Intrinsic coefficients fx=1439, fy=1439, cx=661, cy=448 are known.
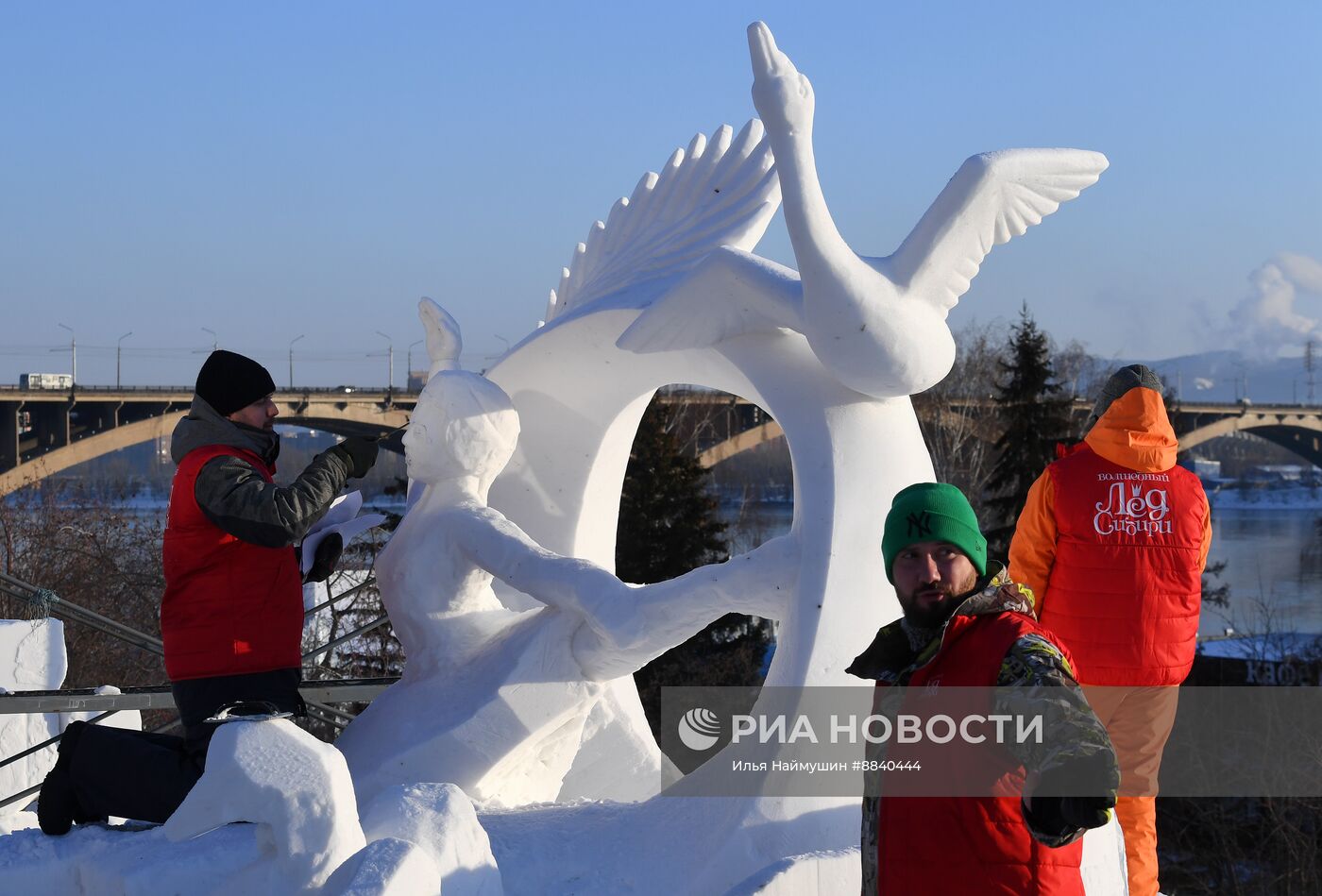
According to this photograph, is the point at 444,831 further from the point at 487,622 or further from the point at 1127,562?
the point at 1127,562

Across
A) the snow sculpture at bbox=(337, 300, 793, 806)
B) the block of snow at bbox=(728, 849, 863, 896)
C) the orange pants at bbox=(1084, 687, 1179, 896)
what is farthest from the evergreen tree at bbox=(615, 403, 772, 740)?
the block of snow at bbox=(728, 849, 863, 896)

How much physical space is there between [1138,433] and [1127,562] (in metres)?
0.38

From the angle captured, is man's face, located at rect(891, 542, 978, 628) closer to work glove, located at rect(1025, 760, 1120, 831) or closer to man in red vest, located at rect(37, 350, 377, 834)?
work glove, located at rect(1025, 760, 1120, 831)

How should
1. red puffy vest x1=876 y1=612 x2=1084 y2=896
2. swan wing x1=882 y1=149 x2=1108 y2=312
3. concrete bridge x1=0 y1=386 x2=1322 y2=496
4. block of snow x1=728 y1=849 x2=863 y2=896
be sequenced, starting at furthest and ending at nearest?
concrete bridge x1=0 y1=386 x2=1322 y2=496, swan wing x1=882 y1=149 x2=1108 y2=312, block of snow x1=728 y1=849 x2=863 y2=896, red puffy vest x1=876 y1=612 x2=1084 y2=896

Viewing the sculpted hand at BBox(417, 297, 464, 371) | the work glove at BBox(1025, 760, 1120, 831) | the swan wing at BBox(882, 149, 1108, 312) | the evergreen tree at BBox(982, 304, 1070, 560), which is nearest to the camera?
the work glove at BBox(1025, 760, 1120, 831)

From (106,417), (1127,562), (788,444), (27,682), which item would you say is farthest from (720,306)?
(106,417)

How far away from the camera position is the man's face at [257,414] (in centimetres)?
372

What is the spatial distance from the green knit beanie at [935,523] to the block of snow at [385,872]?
1093mm

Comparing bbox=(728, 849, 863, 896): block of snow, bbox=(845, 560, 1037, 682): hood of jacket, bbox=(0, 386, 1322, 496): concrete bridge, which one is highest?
bbox=(0, 386, 1322, 496): concrete bridge

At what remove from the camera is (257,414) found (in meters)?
3.75

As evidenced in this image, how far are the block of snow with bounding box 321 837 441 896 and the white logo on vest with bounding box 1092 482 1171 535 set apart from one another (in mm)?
2303

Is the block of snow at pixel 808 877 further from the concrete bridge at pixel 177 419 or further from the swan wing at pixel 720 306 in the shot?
the concrete bridge at pixel 177 419

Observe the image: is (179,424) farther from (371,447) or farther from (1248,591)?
(1248,591)

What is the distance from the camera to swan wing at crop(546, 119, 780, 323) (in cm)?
488
